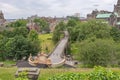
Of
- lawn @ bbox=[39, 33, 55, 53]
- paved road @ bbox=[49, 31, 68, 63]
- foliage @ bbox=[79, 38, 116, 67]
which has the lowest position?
lawn @ bbox=[39, 33, 55, 53]

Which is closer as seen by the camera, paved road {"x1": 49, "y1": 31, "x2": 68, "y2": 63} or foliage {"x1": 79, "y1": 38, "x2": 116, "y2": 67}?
foliage {"x1": 79, "y1": 38, "x2": 116, "y2": 67}

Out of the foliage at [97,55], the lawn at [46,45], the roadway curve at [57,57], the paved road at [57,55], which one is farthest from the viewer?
the lawn at [46,45]

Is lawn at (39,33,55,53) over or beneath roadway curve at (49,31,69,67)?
beneath

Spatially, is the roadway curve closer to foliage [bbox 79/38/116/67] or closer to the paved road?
the paved road

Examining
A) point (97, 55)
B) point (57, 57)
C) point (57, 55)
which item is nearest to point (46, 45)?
point (57, 55)

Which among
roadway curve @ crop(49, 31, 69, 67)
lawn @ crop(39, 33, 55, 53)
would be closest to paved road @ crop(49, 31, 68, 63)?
roadway curve @ crop(49, 31, 69, 67)

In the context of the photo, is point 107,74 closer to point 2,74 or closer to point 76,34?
point 2,74

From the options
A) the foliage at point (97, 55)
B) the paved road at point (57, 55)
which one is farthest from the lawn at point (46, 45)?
the foliage at point (97, 55)

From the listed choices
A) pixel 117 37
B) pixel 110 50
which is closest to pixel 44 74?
pixel 110 50

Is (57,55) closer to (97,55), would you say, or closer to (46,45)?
(97,55)

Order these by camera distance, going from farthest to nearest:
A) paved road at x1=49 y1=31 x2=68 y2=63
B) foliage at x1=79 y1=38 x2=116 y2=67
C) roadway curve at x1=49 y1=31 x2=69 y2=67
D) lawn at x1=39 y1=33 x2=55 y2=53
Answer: lawn at x1=39 y1=33 x2=55 y2=53
paved road at x1=49 y1=31 x2=68 y2=63
foliage at x1=79 y1=38 x2=116 y2=67
roadway curve at x1=49 y1=31 x2=69 y2=67

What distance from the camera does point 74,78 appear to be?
12195 millimetres

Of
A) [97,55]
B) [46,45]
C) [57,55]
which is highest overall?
[97,55]

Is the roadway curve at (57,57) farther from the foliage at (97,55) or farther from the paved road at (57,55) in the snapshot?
the foliage at (97,55)
